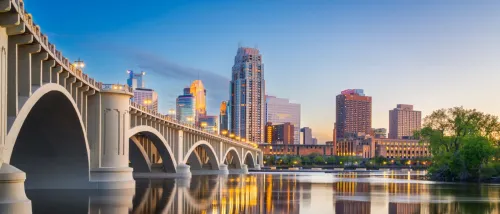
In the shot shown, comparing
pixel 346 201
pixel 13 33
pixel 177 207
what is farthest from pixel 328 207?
pixel 13 33

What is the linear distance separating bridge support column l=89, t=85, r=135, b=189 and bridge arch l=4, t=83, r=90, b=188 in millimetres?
1680

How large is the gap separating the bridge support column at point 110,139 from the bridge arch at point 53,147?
5.51 ft

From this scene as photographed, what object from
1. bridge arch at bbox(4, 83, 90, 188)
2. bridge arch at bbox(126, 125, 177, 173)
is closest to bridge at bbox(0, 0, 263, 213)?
bridge arch at bbox(4, 83, 90, 188)

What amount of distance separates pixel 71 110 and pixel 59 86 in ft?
20.6

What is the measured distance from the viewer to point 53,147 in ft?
165

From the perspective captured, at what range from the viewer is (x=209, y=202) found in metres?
41.4

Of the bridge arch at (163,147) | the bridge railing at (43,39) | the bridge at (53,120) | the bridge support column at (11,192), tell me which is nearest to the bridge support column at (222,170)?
the bridge arch at (163,147)

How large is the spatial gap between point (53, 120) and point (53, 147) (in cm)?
348

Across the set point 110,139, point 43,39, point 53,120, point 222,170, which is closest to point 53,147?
point 53,120

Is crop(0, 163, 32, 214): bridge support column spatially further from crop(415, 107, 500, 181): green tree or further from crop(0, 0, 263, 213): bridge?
crop(415, 107, 500, 181): green tree

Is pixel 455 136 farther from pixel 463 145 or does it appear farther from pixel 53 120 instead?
pixel 53 120

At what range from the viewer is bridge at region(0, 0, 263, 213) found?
1142 inches

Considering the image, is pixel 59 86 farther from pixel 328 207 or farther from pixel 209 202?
pixel 328 207

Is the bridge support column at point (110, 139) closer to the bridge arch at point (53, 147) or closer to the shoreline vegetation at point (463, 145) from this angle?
the bridge arch at point (53, 147)
